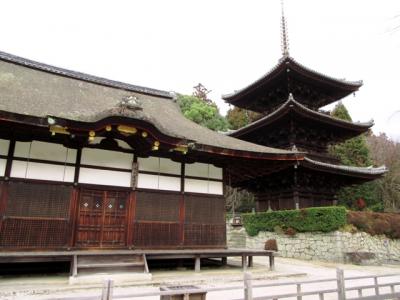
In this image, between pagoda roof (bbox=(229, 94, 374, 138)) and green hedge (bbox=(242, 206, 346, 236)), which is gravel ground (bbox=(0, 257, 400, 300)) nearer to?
green hedge (bbox=(242, 206, 346, 236))

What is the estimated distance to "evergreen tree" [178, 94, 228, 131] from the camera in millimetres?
32594

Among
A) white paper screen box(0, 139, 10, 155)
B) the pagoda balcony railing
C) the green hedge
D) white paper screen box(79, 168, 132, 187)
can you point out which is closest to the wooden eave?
white paper screen box(0, 139, 10, 155)

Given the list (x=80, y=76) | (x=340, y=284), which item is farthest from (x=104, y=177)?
(x=340, y=284)

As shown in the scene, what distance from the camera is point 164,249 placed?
9.75 metres

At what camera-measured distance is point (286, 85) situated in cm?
2197

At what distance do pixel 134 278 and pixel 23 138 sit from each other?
15.5 feet

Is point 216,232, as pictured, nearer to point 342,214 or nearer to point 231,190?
point 342,214

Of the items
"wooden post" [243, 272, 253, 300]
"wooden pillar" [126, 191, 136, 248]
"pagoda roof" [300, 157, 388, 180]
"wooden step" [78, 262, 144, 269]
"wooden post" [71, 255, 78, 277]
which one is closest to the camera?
"wooden post" [243, 272, 253, 300]

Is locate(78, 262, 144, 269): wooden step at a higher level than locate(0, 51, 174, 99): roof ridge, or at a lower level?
lower

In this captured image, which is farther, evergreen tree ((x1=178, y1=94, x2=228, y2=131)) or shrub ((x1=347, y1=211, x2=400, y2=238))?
evergreen tree ((x1=178, y1=94, x2=228, y2=131))

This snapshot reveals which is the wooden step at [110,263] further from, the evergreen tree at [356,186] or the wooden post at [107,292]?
the evergreen tree at [356,186]

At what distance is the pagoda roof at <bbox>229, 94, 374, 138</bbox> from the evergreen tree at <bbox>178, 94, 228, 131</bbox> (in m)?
10.4

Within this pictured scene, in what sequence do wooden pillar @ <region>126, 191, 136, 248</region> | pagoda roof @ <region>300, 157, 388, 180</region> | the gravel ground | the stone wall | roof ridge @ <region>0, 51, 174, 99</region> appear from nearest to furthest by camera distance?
the gravel ground, wooden pillar @ <region>126, 191, 136, 248</region>, roof ridge @ <region>0, 51, 174, 99</region>, the stone wall, pagoda roof @ <region>300, 157, 388, 180</region>

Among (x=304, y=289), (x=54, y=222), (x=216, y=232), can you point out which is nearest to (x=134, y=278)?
(x=54, y=222)
